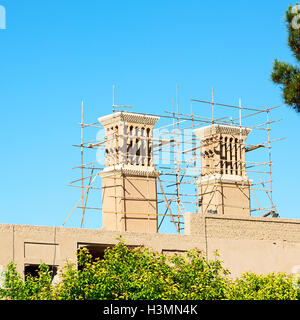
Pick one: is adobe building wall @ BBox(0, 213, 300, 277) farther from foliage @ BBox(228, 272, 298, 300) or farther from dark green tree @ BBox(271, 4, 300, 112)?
dark green tree @ BBox(271, 4, 300, 112)

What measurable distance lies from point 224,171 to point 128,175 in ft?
25.4

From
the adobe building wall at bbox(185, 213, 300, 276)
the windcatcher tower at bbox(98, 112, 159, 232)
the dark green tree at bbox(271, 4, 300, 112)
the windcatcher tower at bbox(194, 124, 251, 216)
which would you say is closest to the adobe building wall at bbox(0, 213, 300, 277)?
the adobe building wall at bbox(185, 213, 300, 276)

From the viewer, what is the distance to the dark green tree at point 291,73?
1988 centimetres

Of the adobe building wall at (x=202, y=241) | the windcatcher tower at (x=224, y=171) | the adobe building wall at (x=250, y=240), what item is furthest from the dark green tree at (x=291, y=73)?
the windcatcher tower at (x=224, y=171)

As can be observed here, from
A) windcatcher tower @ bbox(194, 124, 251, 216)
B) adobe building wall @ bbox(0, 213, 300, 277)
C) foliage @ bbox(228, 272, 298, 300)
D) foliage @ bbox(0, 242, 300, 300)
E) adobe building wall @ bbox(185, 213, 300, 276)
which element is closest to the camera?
foliage @ bbox(0, 242, 300, 300)

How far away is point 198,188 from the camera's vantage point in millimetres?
49875

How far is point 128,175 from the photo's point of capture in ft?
142

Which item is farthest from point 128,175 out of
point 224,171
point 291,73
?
point 291,73

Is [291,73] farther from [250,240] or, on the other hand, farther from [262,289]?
[250,240]

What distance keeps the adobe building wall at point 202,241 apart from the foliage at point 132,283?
3.83ft

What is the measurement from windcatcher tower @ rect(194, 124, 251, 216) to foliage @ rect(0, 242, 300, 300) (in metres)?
14.9

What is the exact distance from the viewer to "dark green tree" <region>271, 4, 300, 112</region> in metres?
19.9
